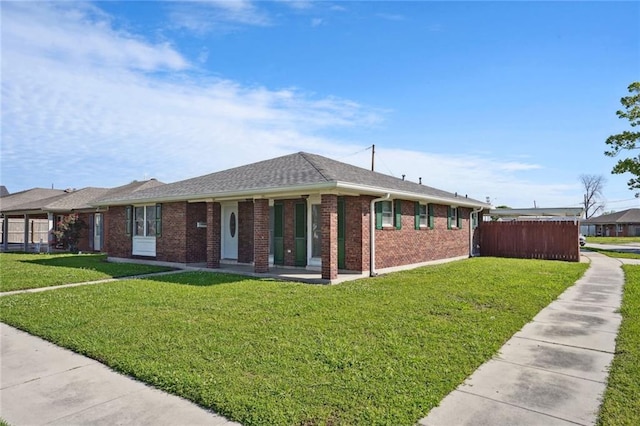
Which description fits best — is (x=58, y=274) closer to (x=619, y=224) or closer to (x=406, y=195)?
(x=406, y=195)

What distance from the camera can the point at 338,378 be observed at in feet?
13.8

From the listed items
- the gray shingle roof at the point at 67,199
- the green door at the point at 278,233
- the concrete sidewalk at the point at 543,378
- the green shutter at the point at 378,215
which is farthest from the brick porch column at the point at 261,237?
the gray shingle roof at the point at 67,199

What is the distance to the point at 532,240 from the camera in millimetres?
18781

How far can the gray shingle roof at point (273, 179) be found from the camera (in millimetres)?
11156

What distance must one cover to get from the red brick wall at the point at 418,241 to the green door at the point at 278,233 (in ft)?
10.8

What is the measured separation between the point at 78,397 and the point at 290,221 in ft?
31.4

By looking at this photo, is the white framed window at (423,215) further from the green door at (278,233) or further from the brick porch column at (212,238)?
the brick porch column at (212,238)

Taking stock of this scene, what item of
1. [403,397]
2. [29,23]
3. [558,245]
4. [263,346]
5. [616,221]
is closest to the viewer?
[403,397]

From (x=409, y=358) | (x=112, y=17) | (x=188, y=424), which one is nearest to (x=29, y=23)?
(x=112, y=17)

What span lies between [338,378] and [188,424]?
5.05ft

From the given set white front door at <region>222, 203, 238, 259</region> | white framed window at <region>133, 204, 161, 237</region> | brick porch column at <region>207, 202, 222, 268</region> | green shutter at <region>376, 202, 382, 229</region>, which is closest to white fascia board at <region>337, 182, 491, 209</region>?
green shutter at <region>376, 202, 382, 229</region>

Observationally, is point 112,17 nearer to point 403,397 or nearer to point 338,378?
point 338,378

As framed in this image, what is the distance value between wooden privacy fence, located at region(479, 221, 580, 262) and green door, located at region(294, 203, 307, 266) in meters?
11.4

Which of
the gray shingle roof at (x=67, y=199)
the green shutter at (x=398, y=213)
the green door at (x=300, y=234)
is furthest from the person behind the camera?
the gray shingle roof at (x=67, y=199)
